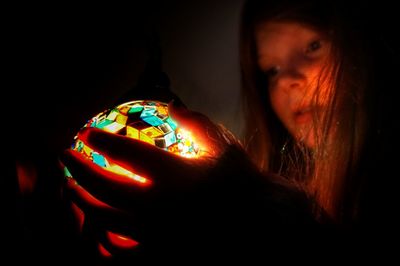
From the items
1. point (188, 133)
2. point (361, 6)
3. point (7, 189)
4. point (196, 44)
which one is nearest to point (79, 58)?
point (196, 44)

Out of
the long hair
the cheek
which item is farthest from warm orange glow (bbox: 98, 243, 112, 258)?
the cheek

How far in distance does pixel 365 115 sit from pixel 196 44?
681 mm

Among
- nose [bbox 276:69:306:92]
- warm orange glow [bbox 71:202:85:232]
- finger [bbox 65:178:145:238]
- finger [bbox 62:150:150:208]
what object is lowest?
warm orange glow [bbox 71:202:85:232]

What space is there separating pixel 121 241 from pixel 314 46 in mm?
755

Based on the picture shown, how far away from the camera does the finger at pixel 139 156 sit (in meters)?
0.41

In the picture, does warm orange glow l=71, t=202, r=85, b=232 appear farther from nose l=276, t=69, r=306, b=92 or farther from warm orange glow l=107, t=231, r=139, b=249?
nose l=276, t=69, r=306, b=92

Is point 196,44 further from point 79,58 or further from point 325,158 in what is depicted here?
point 325,158

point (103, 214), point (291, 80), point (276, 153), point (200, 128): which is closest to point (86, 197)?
point (103, 214)

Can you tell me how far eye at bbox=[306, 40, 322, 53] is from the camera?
886 mm

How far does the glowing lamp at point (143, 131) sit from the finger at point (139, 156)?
22 millimetres

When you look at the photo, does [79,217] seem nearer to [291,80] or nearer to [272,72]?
[291,80]

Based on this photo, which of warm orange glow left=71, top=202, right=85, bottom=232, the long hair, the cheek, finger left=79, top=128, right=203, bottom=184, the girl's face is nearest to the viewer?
finger left=79, top=128, right=203, bottom=184

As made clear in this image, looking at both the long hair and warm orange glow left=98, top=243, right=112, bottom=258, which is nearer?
warm orange glow left=98, top=243, right=112, bottom=258

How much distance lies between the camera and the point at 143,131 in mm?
446
